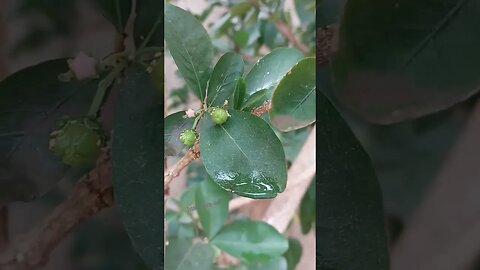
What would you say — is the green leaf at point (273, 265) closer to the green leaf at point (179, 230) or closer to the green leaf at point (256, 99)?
the green leaf at point (179, 230)

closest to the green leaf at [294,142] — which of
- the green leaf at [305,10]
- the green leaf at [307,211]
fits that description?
the green leaf at [307,211]

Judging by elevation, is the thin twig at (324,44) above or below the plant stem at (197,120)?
above

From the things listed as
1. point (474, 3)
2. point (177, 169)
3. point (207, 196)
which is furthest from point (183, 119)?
point (474, 3)

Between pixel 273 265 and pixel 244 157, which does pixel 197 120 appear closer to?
pixel 244 157

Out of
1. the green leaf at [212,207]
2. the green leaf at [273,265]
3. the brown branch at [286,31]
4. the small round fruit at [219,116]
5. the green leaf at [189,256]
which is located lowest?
the green leaf at [273,265]

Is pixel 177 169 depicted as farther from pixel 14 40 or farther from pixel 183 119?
pixel 14 40

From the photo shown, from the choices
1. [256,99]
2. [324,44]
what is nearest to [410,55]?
[324,44]
